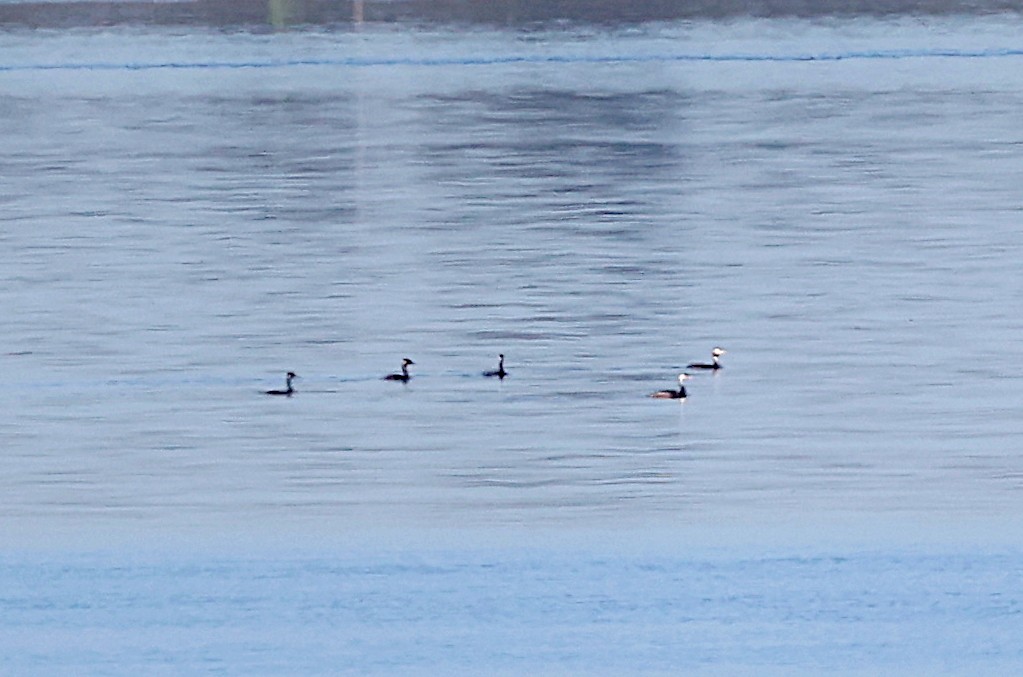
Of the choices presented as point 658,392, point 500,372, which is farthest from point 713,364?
point 500,372

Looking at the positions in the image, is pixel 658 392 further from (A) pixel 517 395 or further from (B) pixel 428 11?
(B) pixel 428 11

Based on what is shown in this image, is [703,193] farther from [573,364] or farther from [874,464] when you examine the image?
[874,464]

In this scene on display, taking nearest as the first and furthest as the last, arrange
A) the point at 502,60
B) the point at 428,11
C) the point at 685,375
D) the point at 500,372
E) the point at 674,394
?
the point at 674,394 < the point at 685,375 < the point at 500,372 < the point at 502,60 < the point at 428,11

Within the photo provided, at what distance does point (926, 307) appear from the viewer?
17266 millimetres

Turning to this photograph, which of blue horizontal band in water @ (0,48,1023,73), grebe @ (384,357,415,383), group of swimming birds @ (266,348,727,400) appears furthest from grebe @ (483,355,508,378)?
blue horizontal band in water @ (0,48,1023,73)

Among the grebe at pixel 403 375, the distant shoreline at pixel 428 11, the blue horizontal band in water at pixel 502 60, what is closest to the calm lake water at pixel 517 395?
the grebe at pixel 403 375

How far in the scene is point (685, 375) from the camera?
14469 mm

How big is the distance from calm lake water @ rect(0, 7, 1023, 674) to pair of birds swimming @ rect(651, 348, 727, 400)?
0.09 m

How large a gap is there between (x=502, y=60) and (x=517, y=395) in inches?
1429

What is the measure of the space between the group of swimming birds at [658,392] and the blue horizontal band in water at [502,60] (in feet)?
107

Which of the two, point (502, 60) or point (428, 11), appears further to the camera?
point (428, 11)

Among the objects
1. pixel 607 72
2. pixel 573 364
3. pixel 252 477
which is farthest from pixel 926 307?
pixel 607 72

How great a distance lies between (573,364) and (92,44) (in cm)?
4384

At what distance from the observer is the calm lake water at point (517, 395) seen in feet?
31.2
